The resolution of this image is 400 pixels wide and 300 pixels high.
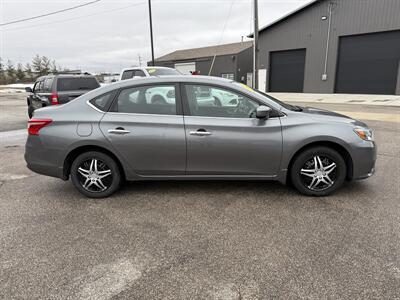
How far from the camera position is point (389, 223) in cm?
319

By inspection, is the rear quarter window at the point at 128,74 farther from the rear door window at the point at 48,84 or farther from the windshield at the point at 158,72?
the rear door window at the point at 48,84

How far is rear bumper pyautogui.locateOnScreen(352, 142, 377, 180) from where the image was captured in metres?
3.75

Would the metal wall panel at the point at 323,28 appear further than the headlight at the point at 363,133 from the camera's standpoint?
Yes

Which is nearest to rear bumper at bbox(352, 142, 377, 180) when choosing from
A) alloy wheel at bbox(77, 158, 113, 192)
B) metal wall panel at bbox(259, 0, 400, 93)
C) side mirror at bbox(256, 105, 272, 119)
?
side mirror at bbox(256, 105, 272, 119)

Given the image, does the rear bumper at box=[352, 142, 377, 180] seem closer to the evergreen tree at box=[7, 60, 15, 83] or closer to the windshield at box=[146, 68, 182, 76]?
the windshield at box=[146, 68, 182, 76]

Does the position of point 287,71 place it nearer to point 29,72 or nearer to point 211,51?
point 211,51

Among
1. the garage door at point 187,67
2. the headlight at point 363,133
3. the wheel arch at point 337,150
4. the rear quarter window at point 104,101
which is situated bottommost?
the wheel arch at point 337,150

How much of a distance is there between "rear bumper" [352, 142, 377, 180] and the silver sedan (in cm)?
1

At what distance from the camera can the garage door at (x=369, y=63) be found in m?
21.9

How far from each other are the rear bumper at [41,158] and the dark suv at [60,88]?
5.55 meters

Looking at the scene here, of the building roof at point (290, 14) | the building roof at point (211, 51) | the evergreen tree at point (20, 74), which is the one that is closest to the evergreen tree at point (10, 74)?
the evergreen tree at point (20, 74)

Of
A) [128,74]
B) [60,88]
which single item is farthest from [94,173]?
[128,74]

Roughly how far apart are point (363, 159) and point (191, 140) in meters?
2.20

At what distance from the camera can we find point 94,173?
3965 mm
